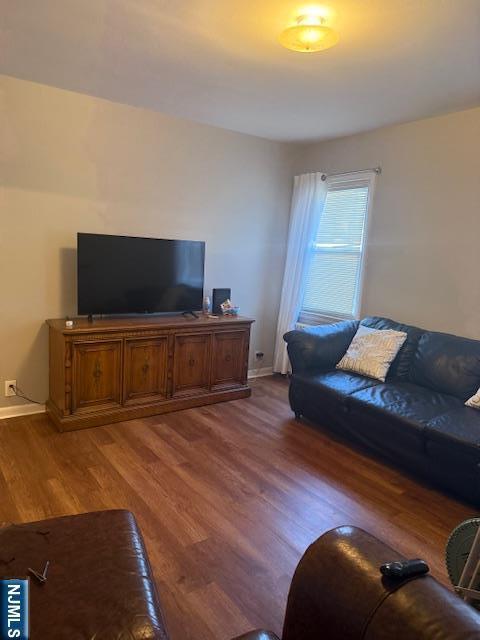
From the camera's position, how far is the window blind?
404 cm

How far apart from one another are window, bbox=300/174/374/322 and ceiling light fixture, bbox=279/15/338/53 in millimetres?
1955

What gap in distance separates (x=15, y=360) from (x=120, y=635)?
2.70 metres

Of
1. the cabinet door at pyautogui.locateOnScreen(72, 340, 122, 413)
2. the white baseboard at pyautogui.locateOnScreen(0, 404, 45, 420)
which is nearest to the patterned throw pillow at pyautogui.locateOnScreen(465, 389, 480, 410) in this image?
the cabinet door at pyautogui.locateOnScreen(72, 340, 122, 413)

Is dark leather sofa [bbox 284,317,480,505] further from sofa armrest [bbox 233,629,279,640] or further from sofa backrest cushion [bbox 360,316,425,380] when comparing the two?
sofa armrest [bbox 233,629,279,640]

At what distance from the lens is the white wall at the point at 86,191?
3.07m

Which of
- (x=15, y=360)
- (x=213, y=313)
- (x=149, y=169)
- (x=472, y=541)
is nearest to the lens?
(x=472, y=541)

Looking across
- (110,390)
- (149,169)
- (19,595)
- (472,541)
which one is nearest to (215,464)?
(110,390)

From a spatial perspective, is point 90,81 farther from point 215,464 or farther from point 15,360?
point 215,464

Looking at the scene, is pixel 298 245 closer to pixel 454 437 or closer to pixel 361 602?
pixel 454 437

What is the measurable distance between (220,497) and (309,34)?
2442 mm

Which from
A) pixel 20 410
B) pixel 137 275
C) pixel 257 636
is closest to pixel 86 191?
pixel 137 275

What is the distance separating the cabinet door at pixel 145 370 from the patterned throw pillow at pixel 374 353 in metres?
1.48

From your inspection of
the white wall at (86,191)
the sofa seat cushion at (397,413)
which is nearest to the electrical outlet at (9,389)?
the white wall at (86,191)

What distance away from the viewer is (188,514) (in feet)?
7.28
